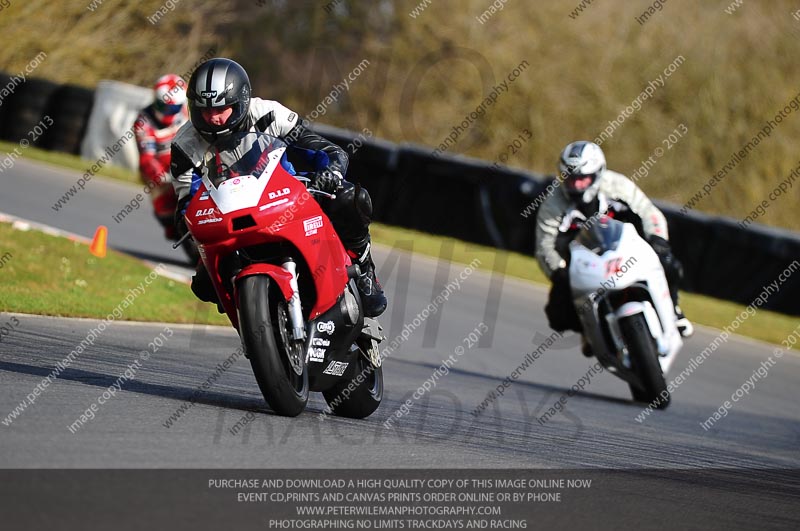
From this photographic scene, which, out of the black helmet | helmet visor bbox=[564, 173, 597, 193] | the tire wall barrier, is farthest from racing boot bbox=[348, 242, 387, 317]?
the tire wall barrier

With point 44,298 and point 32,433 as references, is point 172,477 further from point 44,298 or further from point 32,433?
point 44,298

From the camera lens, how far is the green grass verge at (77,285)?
9.49m

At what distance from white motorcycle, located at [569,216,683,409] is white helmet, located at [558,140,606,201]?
1.01ft

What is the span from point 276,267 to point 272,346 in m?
0.39

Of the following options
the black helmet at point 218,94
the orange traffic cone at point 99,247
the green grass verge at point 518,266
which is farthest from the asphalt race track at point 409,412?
the green grass verge at point 518,266

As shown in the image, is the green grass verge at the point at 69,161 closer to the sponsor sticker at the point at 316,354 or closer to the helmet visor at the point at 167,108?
the helmet visor at the point at 167,108

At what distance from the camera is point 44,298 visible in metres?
9.55

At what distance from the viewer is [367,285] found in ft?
21.6

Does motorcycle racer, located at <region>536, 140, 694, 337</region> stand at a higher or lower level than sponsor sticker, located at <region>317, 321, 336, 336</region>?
lower

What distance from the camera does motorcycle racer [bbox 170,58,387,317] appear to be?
19.5ft

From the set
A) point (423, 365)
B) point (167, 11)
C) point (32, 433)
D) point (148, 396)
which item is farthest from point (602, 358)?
point (167, 11)

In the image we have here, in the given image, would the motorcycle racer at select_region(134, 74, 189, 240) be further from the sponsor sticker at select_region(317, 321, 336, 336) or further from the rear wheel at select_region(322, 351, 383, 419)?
the sponsor sticker at select_region(317, 321, 336, 336)

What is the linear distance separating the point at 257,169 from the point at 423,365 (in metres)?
4.54

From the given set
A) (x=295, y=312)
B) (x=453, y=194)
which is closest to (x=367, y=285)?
(x=295, y=312)
